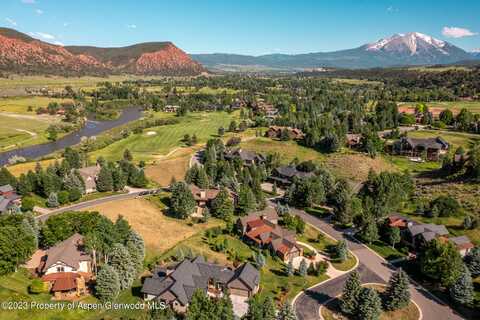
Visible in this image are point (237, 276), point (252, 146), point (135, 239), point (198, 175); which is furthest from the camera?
point (252, 146)

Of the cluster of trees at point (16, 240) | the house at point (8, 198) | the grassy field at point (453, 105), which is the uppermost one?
the grassy field at point (453, 105)

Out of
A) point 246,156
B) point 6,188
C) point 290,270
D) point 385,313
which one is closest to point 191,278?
point 290,270

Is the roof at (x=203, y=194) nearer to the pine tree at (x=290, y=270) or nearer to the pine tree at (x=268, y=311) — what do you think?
the pine tree at (x=290, y=270)

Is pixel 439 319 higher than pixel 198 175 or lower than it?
lower

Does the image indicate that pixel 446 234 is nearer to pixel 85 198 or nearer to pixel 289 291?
pixel 289 291

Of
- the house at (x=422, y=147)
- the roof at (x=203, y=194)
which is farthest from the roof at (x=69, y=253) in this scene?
the house at (x=422, y=147)

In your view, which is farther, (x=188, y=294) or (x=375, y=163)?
(x=375, y=163)

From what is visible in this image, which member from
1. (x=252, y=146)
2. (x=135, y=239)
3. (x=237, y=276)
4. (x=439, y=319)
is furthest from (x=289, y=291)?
(x=252, y=146)
